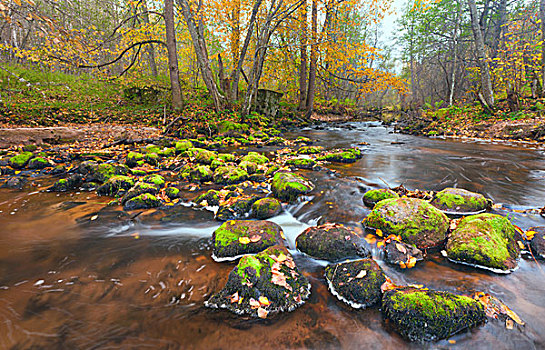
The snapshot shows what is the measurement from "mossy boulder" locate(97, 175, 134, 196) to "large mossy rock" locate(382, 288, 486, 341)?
4.95m

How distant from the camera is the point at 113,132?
10.6 m

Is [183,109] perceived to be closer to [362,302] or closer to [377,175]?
[377,175]

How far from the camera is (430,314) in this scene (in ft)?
6.26

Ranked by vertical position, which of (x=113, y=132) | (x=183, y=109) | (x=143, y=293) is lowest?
A: (x=143, y=293)

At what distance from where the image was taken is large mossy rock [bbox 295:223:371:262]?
9.59 feet

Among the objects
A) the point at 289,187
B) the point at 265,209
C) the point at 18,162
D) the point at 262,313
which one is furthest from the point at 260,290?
the point at 18,162

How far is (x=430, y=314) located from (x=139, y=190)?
4.72 meters

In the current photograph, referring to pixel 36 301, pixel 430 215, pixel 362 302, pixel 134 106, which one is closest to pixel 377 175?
pixel 430 215

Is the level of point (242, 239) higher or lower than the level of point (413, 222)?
lower

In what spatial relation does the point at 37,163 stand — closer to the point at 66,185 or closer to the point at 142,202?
the point at 66,185

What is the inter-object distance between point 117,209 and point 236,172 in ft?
8.29

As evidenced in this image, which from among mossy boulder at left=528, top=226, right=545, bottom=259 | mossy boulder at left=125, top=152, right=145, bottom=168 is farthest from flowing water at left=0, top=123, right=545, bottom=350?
mossy boulder at left=125, top=152, right=145, bottom=168

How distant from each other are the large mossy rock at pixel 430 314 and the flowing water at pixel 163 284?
67 mm

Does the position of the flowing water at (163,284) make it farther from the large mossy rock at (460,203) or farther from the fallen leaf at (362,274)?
the large mossy rock at (460,203)
